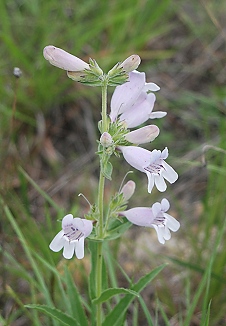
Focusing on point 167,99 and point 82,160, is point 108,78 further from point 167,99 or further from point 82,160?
point 167,99

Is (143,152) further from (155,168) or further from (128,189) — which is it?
(128,189)

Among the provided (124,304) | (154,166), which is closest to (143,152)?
(154,166)

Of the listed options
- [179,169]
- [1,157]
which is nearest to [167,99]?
[179,169]

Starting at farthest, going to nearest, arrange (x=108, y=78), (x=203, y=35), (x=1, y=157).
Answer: (x=203, y=35) < (x=1, y=157) < (x=108, y=78)

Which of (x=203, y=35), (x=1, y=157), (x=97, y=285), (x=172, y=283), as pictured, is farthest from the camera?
(x=203, y=35)

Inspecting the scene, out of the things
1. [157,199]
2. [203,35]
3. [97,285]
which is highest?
[203,35]

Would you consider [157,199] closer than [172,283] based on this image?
No

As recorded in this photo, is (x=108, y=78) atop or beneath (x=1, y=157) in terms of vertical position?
atop

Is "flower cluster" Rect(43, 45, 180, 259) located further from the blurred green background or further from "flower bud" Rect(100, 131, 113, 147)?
the blurred green background
